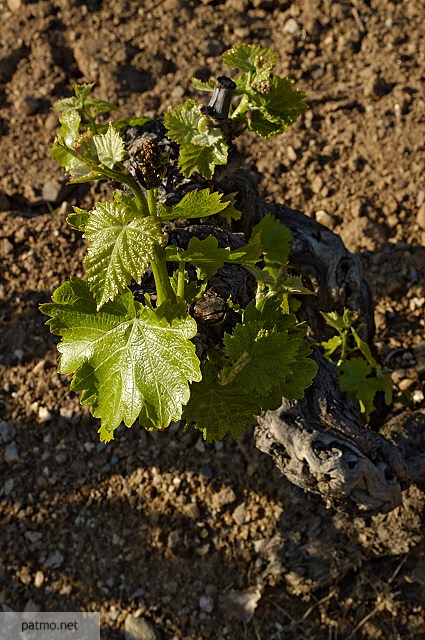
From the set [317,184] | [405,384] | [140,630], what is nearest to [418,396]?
[405,384]

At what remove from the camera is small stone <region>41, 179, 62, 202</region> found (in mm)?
4055

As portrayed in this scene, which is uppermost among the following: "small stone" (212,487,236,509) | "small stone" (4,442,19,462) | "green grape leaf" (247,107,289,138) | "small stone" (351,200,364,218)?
"green grape leaf" (247,107,289,138)

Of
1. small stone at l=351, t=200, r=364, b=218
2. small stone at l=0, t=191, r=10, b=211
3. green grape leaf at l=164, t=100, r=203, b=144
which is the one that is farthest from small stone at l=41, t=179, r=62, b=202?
green grape leaf at l=164, t=100, r=203, b=144

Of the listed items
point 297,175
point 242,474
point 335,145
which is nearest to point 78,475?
point 242,474

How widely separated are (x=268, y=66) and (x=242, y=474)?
2.06 metres

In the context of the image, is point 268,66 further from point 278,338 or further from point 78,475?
point 78,475

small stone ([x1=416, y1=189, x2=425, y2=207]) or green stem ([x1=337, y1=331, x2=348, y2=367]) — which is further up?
small stone ([x1=416, y1=189, x2=425, y2=207])

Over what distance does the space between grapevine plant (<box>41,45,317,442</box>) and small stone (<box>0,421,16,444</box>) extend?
5.92 ft

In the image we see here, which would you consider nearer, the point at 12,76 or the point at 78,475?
the point at 78,475

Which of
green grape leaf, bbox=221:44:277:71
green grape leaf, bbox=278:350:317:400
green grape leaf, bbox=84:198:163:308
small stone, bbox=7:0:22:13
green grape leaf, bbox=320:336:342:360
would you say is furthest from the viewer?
small stone, bbox=7:0:22:13

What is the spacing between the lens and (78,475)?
135 inches

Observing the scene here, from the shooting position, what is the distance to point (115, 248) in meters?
1.63

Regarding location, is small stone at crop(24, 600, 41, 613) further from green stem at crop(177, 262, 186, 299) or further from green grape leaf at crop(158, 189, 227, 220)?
green grape leaf at crop(158, 189, 227, 220)

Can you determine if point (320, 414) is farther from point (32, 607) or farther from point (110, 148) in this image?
point (32, 607)
